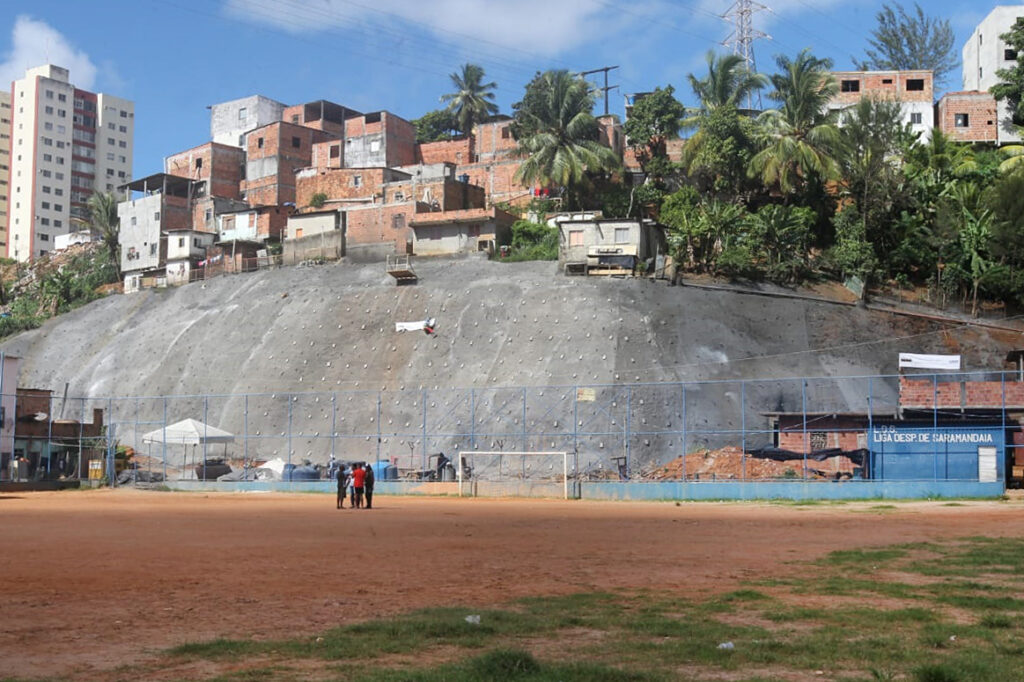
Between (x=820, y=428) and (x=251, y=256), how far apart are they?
57329 mm

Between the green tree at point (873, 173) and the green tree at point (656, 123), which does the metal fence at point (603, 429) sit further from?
the green tree at point (656, 123)

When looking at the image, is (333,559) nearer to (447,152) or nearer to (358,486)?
(358,486)

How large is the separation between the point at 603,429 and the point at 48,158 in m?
118

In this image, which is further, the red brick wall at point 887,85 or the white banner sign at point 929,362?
the red brick wall at point 887,85

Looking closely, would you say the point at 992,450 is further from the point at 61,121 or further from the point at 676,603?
the point at 61,121

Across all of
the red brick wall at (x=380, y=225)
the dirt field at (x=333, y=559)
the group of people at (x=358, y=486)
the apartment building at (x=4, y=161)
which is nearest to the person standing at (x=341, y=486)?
the group of people at (x=358, y=486)

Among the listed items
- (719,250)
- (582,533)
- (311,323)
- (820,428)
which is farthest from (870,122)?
(582,533)

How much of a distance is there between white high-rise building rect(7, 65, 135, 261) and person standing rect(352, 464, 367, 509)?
119383 millimetres

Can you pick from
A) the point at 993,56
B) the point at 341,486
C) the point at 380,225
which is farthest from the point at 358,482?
the point at 993,56

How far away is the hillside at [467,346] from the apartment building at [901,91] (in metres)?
31.1

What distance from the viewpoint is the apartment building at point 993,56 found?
89.9 meters

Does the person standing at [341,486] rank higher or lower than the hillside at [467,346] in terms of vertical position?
lower

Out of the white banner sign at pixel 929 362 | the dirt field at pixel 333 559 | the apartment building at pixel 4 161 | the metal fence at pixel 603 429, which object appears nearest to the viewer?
the dirt field at pixel 333 559

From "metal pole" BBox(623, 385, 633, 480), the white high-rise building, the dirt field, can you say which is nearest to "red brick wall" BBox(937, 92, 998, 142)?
"metal pole" BBox(623, 385, 633, 480)
